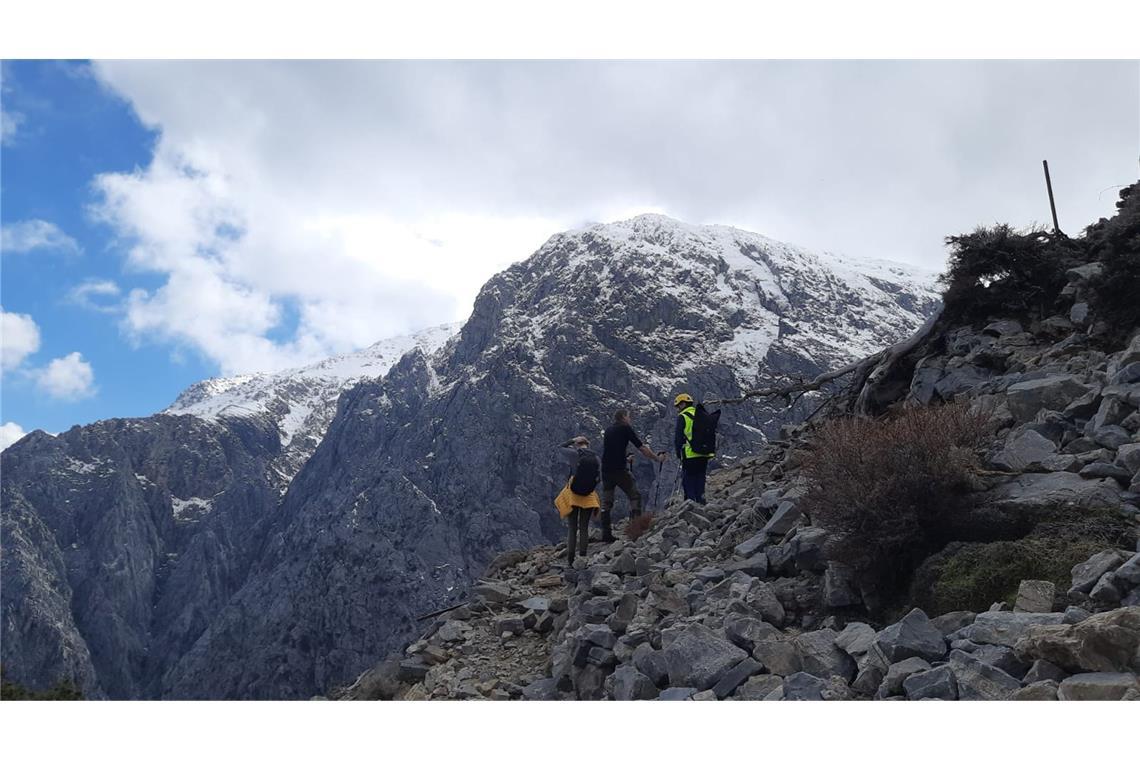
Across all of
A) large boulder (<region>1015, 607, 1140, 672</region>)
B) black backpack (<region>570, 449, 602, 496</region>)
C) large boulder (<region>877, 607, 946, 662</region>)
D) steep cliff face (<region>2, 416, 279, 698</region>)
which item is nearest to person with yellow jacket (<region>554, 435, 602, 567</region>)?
black backpack (<region>570, 449, 602, 496</region>)

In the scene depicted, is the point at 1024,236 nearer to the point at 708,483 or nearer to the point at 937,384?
the point at 937,384

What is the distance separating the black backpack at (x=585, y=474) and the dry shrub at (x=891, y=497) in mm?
4664

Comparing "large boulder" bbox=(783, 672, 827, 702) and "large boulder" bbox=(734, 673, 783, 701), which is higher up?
"large boulder" bbox=(783, 672, 827, 702)

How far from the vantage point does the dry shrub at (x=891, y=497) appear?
6.92 metres

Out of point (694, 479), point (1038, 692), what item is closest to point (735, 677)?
point (1038, 692)

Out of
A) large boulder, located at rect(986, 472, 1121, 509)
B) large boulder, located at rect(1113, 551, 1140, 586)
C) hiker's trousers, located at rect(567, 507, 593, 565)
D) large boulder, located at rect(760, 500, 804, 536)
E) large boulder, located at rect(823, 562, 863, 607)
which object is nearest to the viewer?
large boulder, located at rect(1113, 551, 1140, 586)

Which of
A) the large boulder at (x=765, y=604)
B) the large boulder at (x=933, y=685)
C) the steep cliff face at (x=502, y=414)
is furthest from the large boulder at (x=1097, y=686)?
the steep cliff face at (x=502, y=414)

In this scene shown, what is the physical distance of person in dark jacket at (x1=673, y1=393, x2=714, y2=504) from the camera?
46.0 feet

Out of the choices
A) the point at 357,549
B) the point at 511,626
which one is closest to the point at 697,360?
the point at 357,549

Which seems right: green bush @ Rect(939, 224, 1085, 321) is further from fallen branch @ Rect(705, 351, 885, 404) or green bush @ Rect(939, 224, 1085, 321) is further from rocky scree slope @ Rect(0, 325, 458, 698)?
rocky scree slope @ Rect(0, 325, 458, 698)

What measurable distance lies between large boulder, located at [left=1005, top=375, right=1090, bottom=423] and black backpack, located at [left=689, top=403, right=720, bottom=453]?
5.21 meters

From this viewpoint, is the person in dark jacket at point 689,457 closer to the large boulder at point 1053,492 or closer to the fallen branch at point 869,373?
the fallen branch at point 869,373

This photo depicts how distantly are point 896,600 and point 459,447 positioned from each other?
13145 cm

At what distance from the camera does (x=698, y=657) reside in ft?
19.9
